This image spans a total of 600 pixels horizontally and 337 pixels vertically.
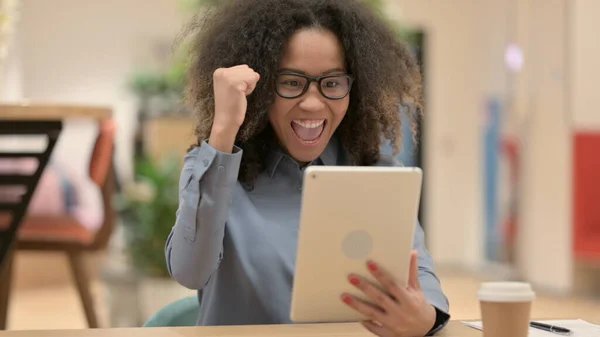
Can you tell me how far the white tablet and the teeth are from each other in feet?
1.55

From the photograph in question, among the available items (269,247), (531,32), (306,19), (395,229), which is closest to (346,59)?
(306,19)

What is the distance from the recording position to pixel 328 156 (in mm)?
1646

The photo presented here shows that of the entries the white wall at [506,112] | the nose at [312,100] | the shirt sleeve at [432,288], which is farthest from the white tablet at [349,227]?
the white wall at [506,112]

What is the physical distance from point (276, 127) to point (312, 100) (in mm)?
122

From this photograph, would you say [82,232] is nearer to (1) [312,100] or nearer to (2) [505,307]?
(1) [312,100]

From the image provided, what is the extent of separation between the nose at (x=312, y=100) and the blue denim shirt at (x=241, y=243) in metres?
0.14

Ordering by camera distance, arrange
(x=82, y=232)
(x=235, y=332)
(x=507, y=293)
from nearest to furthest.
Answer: (x=507, y=293) → (x=235, y=332) → (x=82, y=232)

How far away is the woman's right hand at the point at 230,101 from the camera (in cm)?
129

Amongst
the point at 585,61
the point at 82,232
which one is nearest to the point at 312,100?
the point at 82,232

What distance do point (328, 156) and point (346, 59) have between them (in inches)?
7.5

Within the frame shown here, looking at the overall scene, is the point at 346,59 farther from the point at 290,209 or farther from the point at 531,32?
the point at 531,32

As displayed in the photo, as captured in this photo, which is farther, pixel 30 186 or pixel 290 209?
pixel 30 186

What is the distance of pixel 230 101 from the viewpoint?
1.30m

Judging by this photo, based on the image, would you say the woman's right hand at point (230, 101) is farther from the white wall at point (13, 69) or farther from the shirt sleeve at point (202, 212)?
the white wall at point (13, 69)
